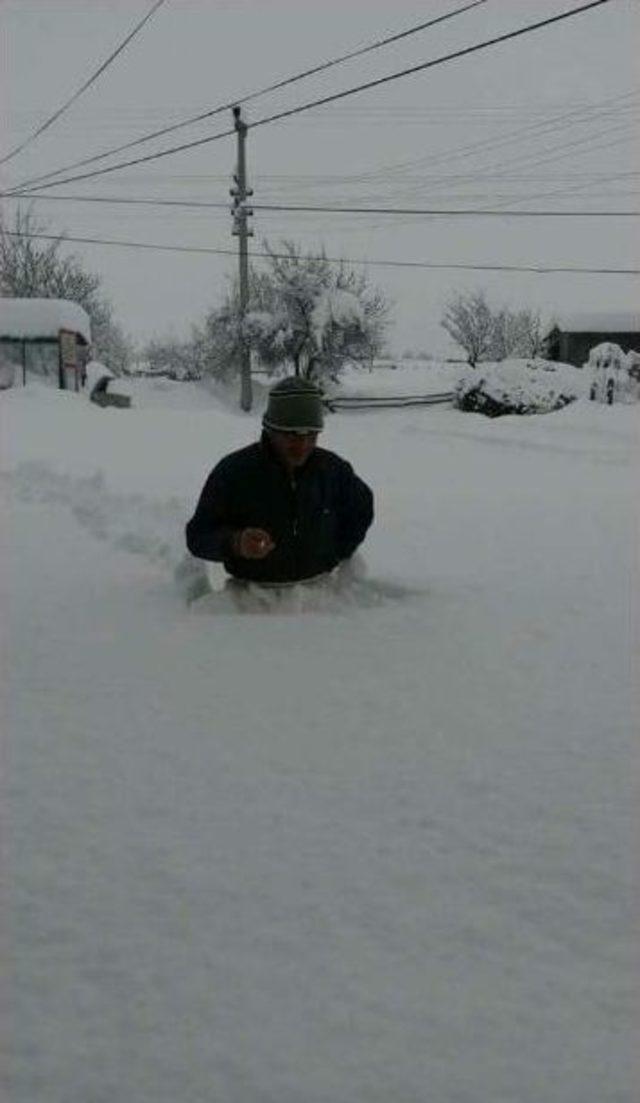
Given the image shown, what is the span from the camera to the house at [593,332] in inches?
1646

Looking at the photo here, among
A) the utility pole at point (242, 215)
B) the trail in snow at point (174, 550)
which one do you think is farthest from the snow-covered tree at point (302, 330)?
the trail in snow at point (174, 550)

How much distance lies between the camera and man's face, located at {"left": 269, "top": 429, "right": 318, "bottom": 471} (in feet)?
13.1

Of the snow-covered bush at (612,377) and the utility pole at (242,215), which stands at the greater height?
the utility pole at (242,215)

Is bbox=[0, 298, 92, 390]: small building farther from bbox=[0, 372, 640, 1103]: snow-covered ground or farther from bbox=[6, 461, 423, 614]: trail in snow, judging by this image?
bbox=[0, 372, 640, 1103]: snow-covered ground

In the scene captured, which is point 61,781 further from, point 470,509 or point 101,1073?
point 470,509

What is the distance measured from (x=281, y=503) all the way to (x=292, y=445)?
0.23 metres

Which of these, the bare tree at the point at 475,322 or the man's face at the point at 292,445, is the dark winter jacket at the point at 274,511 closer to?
the man's face at the point at 292,445

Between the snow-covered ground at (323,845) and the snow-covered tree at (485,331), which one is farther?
the snow-covered tree at (485,331)

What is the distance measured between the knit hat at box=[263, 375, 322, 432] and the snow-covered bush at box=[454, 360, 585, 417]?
20.1 metres

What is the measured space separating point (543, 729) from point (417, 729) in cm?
28

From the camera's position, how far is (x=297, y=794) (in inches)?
77.1

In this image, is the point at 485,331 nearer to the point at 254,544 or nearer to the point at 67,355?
the point at 67,355

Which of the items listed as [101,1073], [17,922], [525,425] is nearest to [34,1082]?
[101,1073]

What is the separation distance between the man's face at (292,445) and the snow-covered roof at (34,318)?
27759 millimetres
